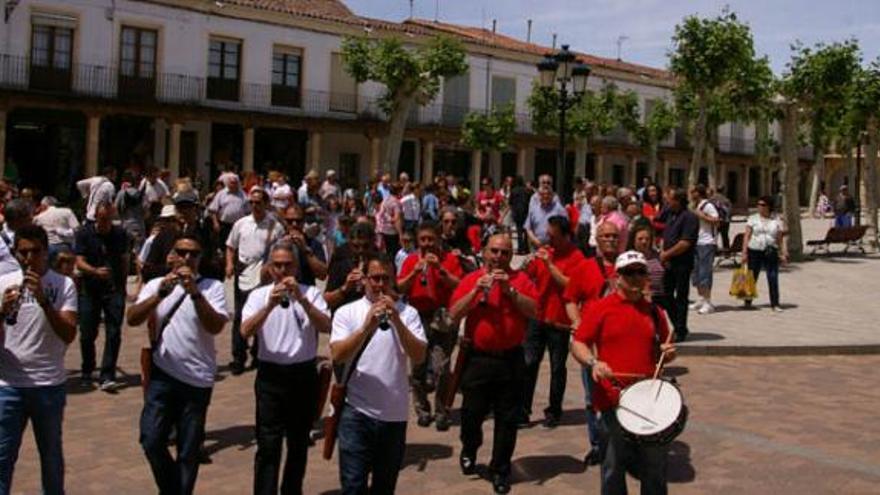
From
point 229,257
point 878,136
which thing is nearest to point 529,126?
point 878,136

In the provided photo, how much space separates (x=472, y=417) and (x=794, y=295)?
37.9ft

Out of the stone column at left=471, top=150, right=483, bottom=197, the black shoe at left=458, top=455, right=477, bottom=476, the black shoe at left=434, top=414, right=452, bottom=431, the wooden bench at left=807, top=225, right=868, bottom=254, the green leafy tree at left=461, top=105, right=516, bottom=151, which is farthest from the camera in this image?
the stone column at left=471, top=150, right=483, bottom=197

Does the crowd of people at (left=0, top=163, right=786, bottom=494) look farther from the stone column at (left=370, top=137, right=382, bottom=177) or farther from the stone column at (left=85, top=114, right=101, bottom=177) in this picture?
the stone column at (left=370, top=137, right=382, bottom=177)

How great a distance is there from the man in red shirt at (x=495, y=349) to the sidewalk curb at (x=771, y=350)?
5.22 m

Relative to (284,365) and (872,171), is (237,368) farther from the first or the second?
(872,171)

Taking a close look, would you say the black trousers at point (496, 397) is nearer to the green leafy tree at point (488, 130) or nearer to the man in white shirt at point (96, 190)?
the man in white shirt at point (96, 190)

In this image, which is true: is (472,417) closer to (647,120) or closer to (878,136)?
(878,136)

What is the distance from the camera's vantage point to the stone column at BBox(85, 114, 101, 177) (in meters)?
29.0

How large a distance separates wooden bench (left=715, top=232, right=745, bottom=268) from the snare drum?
14.2 m

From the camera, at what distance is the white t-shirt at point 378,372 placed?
16.3 ft

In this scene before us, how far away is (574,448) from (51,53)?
82.8 feet

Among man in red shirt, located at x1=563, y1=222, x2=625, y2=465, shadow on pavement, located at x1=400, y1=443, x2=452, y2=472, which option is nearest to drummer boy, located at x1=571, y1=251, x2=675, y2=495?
man in red shirt, located at x1=563, y1=222, x2=625, y2=465

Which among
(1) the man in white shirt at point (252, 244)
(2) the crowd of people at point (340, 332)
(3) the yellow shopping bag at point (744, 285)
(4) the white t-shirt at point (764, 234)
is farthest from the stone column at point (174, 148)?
(1) the man in white shirt at point (252, 244)

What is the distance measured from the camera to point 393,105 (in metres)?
31.2
